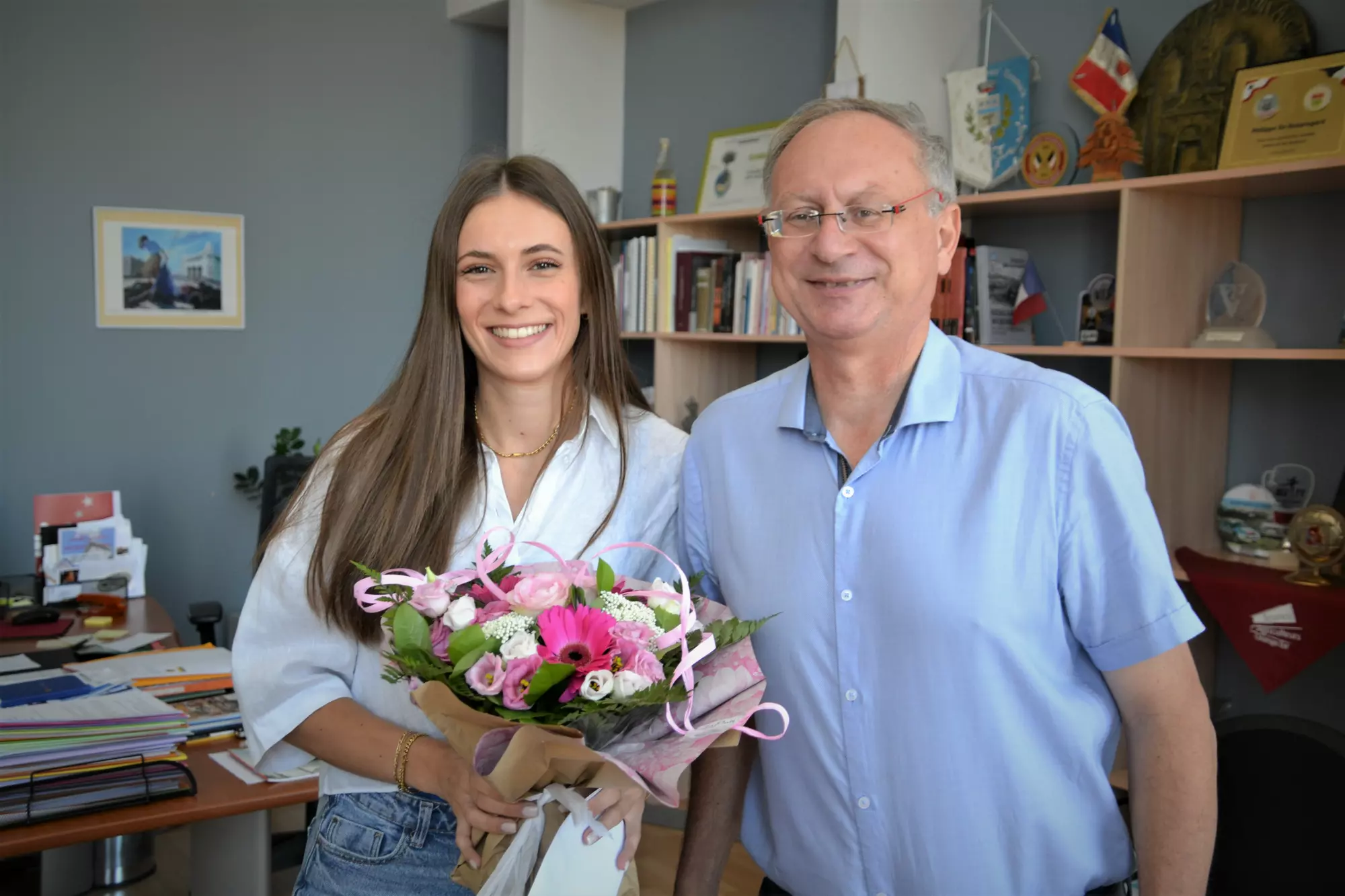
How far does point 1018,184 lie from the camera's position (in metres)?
3.81

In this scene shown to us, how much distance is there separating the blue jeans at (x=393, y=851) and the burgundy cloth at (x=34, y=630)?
211 cm

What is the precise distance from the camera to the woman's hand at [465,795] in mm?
1332

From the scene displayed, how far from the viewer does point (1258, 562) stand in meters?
3.14

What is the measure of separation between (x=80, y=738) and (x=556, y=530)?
1094mm

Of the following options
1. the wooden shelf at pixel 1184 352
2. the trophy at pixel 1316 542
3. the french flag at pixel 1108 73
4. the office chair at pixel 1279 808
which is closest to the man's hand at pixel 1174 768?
the office chair at pixel 1279 808

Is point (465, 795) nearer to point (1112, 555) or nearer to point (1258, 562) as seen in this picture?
point (1112, 555)

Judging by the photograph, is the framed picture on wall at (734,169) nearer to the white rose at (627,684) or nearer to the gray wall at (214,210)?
the gray wall at (214,210)

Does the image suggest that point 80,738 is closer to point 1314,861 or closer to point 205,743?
point 205,743

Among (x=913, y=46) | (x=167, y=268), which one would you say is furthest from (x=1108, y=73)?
(x=167, y=268)

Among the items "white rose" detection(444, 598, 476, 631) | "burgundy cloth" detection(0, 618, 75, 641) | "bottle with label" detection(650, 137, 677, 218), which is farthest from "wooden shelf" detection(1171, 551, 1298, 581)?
"burgundy cloth" detection(0, 618, 75, 641)

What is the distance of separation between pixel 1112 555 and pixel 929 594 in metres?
0.23

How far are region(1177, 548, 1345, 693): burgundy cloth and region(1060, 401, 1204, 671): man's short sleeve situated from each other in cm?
164

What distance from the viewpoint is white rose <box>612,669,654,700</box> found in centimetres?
119

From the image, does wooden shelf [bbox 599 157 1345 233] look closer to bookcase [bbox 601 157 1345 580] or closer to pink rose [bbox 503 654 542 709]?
bookcase [bbox 601 157 1345 580]
